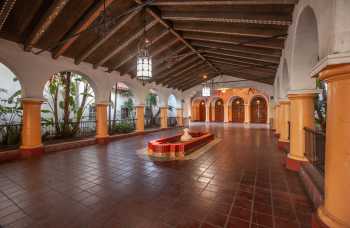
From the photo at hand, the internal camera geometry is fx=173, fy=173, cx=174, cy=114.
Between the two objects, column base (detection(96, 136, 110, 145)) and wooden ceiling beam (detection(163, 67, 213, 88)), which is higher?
wooden ceiling beam (detection(163, 67, 213, 88))

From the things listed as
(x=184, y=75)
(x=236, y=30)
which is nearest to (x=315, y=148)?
(x=236, y=30)

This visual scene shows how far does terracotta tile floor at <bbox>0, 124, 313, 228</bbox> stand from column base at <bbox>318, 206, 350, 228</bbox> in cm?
42

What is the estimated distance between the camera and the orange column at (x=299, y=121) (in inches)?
164

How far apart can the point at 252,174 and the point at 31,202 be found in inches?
181

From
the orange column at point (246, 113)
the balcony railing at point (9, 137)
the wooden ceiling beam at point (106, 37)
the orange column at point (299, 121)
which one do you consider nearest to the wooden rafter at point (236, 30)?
the wooden ceiling beam at point (106, 37)

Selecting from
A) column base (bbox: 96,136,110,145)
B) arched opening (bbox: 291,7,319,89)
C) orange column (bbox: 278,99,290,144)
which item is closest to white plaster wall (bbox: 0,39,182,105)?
column base (bbox: 96,136,110,145)

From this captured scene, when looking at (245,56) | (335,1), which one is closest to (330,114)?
(335,1)

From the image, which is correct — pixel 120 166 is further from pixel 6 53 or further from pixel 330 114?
pixel 6 53

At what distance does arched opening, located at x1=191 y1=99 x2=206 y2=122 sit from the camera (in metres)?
25.0

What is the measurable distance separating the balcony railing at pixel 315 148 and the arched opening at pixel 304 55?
1.11 metres

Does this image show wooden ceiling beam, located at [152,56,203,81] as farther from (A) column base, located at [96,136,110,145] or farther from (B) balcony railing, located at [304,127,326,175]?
(B) balcony railing, located at [304,127,326,175]

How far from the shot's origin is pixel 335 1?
1779 millimetres

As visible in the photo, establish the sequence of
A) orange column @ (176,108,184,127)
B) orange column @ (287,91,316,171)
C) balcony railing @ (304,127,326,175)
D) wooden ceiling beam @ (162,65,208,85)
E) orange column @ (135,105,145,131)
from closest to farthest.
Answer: balcony railing @ (304,127,326,175), orange column @ (287,91,316,171), orange column @ (135,105,145,131), wooden ceiling beam @ (162,65,208,85), orange column @ (176,108,184,127)

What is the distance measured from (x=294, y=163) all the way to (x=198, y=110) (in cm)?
2101
